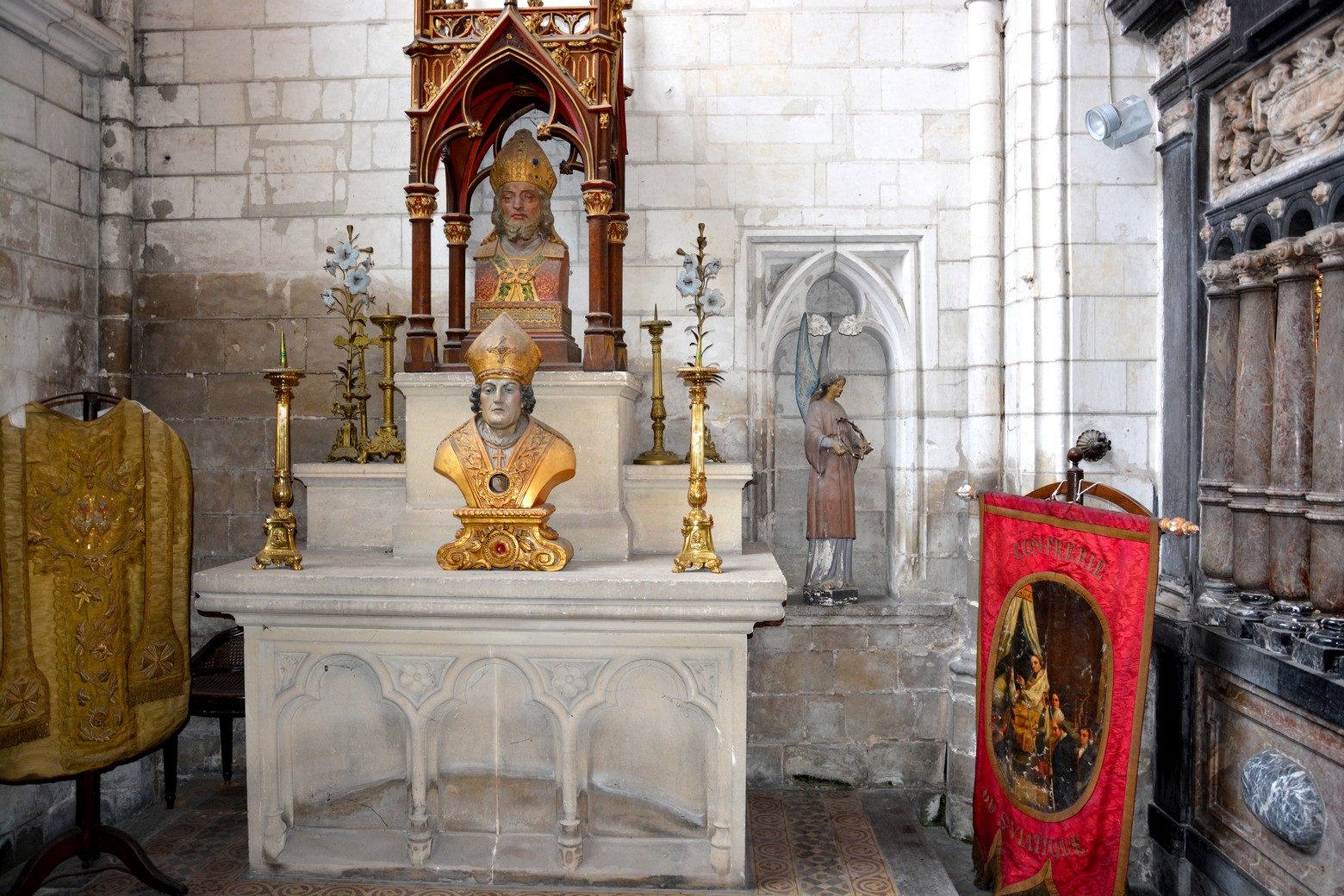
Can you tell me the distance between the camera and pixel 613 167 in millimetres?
4980

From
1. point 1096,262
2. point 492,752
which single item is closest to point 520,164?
point 492,752

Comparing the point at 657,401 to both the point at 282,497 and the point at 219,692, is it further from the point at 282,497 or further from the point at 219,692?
the point at 219,692

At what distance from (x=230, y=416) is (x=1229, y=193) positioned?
16.8 ft

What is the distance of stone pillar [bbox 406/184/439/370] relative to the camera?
180 inches

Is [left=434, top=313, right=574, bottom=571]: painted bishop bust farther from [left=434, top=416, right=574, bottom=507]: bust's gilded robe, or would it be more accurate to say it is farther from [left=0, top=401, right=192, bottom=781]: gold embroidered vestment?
[left=0, top=401, right=192, bottom=781]: gold embroidered vestment

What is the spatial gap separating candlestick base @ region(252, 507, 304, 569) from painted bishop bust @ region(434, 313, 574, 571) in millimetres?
634

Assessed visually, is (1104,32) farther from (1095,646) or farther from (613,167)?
(1095,646)

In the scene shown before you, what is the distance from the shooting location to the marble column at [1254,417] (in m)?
3.87

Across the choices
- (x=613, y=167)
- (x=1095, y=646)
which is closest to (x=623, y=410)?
(x=613, y=167)

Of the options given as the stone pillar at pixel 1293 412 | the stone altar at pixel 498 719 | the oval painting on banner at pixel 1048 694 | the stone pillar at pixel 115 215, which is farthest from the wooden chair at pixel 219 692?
the stone pillar at pixel 1293 412

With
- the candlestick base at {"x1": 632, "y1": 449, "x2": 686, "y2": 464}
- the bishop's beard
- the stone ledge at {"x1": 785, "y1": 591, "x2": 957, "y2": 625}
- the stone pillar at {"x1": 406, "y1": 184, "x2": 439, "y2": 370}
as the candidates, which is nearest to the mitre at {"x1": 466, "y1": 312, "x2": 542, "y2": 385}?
the stone pillar at {"x1": 406, "y1": 184, "x2": 439, "y2": 370}

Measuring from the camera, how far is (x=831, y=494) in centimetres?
526

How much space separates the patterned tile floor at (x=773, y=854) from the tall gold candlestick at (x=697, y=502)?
50.8 inches

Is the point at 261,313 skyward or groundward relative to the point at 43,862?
skyward
